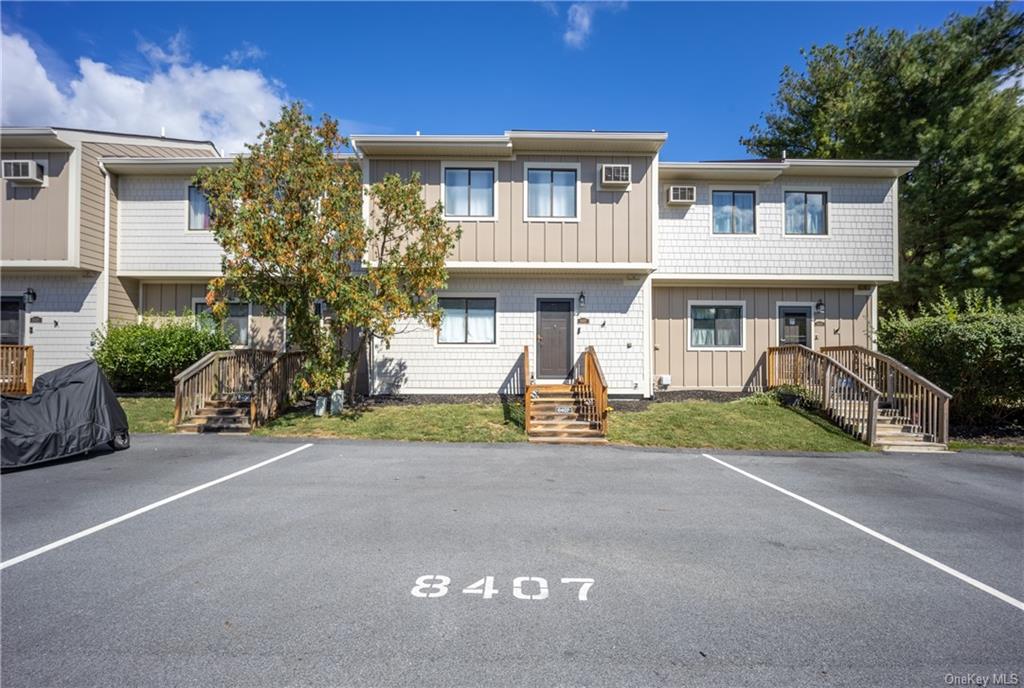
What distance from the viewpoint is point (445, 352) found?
42.4ft

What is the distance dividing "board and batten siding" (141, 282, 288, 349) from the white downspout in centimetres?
97

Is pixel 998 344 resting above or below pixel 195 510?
above

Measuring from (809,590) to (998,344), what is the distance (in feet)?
32.4

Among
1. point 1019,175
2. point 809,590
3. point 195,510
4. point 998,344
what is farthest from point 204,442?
point 1019,175

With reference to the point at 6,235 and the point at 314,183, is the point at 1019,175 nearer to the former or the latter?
the point at 314,183

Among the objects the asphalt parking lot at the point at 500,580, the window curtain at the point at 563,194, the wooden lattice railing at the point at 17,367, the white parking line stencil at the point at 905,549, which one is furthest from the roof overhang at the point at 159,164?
the white parking line stencil at the point at 905,549

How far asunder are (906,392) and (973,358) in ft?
4.59

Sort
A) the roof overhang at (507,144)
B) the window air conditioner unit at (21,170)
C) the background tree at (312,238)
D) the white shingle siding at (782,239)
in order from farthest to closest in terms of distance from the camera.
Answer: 1. the white shingle siding at (782,239)
2. the window air conditioner unit at (21,170)
3. the roof overhang at (507,144)
4. the background tree at (312,238)

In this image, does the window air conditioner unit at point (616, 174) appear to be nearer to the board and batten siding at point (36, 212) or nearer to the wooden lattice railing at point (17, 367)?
the board and batten siding at point (36, 212)

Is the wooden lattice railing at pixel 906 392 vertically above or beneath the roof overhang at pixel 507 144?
beneath

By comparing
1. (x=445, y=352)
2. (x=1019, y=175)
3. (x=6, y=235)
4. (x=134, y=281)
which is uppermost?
(x=1019, y=175)

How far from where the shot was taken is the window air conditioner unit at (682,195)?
532 inches

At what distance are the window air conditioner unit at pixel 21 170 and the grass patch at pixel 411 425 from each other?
9392mm

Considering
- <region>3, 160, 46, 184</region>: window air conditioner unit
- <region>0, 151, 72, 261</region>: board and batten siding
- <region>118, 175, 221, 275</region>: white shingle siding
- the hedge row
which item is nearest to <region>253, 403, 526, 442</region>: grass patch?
<region>118, 175, 221, 275</region>: white shingle siding
